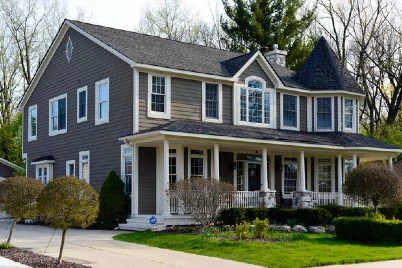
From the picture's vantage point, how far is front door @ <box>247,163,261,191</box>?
24.9 metres

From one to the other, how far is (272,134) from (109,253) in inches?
442

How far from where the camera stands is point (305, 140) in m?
23.7

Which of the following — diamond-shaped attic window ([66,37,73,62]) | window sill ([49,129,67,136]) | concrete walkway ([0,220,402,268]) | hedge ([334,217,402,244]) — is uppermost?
diamond-shaped attic window ([66,37,73,62])

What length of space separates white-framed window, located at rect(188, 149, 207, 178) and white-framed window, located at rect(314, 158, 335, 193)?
6.70m

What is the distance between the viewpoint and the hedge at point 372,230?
16.3 m

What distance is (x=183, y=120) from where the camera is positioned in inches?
871

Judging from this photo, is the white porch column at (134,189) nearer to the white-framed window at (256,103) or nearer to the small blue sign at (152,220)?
the small blue sign at (152,220)

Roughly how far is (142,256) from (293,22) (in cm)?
3402

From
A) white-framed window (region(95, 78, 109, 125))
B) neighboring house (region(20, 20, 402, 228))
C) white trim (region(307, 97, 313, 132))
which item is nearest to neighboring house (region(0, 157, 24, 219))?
neighboring house (region(20, 20, 402, 228))

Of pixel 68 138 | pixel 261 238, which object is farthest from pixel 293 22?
pixel 261 238

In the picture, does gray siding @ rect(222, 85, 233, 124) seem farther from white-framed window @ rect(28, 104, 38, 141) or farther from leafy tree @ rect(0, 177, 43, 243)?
white-framed window @ rect(28, 104, 38, 141)

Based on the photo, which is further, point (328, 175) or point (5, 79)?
point (5, 79)

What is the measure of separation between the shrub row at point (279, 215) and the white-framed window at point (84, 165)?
721cm

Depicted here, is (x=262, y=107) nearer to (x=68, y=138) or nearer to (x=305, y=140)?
(x=305, y=140)
